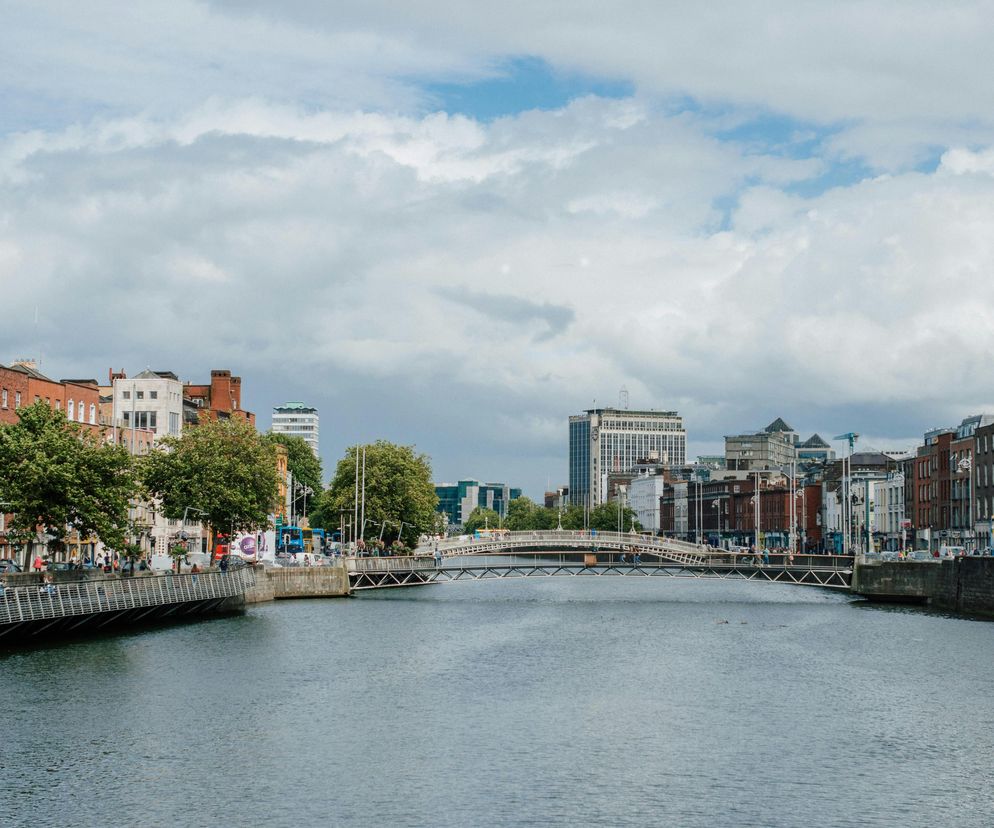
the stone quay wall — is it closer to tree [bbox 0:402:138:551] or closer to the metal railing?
the metal railing

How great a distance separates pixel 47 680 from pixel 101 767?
18.2m

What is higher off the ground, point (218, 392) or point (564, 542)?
point (218, 392)

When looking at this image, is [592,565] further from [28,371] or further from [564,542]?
[28,371]

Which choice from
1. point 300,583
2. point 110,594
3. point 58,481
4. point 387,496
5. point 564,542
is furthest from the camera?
point 387,496

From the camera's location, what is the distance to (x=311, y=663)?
73.2m

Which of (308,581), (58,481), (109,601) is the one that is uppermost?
(58,481)

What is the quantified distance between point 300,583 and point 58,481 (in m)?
40.3

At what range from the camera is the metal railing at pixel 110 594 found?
72375 mm

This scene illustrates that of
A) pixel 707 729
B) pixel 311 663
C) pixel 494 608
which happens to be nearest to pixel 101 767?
pixel 707 729

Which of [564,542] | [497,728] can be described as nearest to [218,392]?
[564,542]

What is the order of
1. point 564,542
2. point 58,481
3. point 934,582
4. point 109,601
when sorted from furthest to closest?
point 564,542 → point 934,582 → point 58,481 → point 109,601

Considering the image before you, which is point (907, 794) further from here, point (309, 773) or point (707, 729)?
point (309, 773)

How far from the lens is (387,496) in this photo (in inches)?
6806

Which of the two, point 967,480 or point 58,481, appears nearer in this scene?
point 58,481
